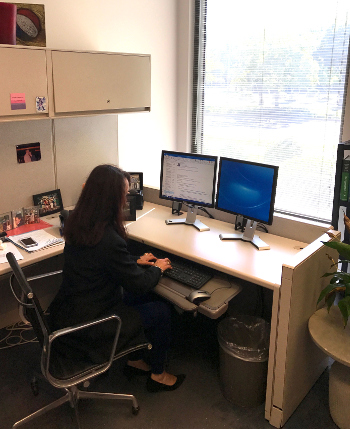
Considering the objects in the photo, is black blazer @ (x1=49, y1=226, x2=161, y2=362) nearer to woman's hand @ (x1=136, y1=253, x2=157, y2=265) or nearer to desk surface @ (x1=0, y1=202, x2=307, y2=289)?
woman's hand @ (x1=136, y1=253, x2=157, y2=265)

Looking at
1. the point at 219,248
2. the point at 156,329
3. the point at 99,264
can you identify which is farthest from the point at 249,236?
the point at 99,264

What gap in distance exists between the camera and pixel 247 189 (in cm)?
246

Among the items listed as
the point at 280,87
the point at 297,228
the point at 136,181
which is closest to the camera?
the point at 297,228

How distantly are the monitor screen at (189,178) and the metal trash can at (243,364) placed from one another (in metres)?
0.83

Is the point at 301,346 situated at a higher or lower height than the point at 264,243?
lower

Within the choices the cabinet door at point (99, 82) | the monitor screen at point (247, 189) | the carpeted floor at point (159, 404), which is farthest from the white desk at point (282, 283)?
the cabinet door at point (99, 82)

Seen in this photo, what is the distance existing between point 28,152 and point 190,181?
42.6 inches

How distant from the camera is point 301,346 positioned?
6.90 ft

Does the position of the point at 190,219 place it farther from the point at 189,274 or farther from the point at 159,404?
the point at 159,404

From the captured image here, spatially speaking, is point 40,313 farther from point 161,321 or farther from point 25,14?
point 25,14

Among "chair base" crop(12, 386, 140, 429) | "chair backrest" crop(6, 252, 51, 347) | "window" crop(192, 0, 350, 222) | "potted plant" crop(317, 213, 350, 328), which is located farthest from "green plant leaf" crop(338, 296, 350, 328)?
"window" crop(192, 0, 350, 222)

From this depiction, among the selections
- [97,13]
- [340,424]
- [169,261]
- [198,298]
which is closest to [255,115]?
[97,13]

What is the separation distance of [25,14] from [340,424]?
2.81 meters

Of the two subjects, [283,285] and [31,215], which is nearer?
[283,285]
